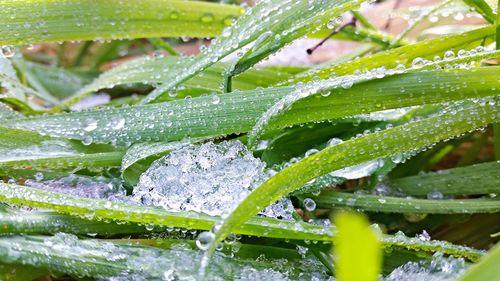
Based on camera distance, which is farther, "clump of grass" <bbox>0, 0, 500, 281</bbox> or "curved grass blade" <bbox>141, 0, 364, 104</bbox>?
"curved grass blade" <bbox>141, 0, 364, 104</bbox>

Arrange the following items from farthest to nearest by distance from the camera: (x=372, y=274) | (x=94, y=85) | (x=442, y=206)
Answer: (x=94, y=85)
(x=442, y=206)
(x=372, y=274)

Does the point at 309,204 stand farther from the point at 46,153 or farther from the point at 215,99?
the point at 46,153

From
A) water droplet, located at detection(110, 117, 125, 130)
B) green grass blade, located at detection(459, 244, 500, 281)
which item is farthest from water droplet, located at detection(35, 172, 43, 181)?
green grass blade, located at detection(459, 244, 500, 281)

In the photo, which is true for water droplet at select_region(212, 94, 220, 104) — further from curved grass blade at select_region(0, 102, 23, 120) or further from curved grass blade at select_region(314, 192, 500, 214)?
curved grass blade at select_region(0, 102, 23, 120)

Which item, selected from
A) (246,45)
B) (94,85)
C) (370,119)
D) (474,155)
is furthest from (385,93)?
(94,85)

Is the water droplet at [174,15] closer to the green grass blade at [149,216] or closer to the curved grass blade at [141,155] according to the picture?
the curved grass blade at [141,155]

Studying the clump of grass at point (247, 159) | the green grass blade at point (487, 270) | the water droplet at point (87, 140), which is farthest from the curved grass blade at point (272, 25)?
the green grass blade at point (487, 270)

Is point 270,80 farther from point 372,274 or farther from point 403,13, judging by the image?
point 372,274
